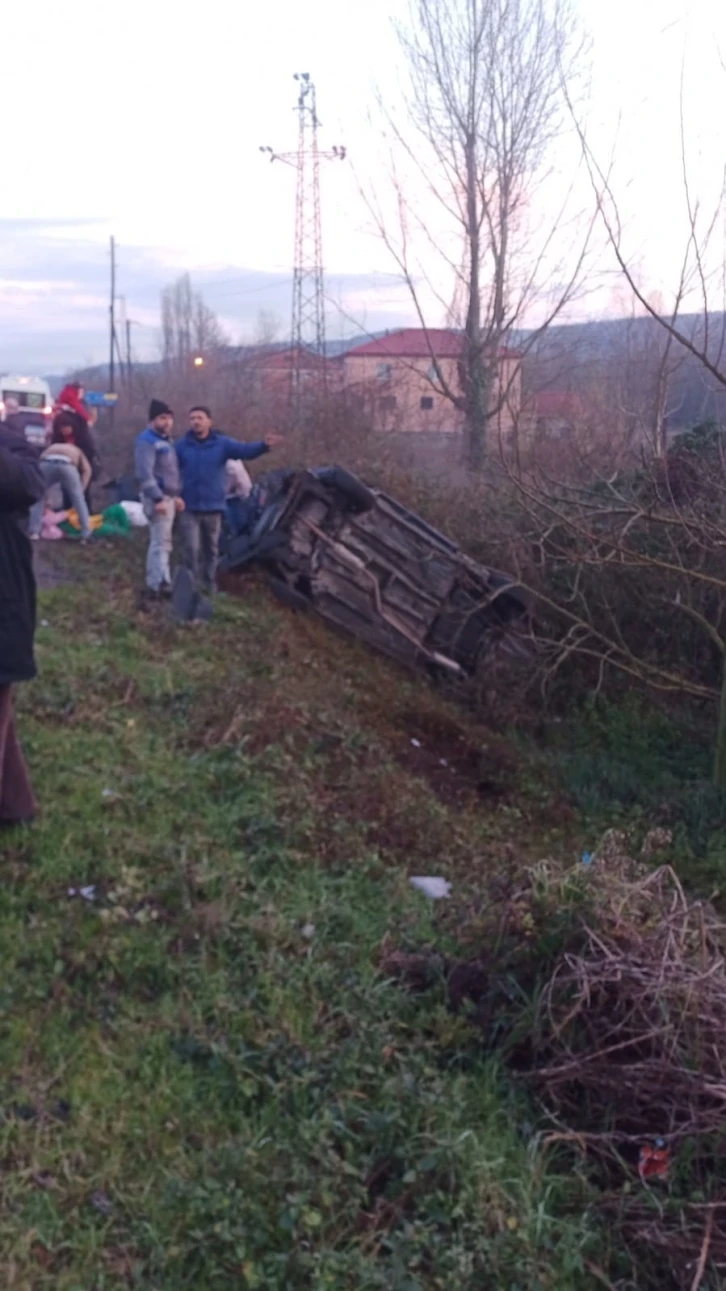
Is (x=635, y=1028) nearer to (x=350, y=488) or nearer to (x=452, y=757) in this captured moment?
(x=452, y=757)

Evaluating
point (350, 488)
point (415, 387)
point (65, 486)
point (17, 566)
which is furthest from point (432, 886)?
point (415, 387)

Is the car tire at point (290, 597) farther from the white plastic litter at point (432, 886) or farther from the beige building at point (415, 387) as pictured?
the beige building at point (415, 387)

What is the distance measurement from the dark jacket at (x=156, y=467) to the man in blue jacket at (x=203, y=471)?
90 mm

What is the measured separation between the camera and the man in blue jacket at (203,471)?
32.8ft

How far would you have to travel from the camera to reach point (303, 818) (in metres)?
6.26

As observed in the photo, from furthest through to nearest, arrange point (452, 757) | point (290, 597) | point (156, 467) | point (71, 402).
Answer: point (71, 402) < point (290, 597) < point (156, 467) < point (452, 757)

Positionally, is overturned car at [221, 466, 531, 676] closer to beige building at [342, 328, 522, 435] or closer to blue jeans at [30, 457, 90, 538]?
blue jeans at [30, 457, 90, 538]

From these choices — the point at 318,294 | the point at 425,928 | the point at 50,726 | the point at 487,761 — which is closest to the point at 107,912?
the point at 425,928

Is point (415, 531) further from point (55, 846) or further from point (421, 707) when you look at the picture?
point (55, 846)

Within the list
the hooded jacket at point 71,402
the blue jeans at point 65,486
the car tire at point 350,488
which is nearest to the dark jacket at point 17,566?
the car tire at point 350,488

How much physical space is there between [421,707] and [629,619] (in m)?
2.65

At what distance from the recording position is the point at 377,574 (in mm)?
10898

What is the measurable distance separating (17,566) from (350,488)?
19.4 feet

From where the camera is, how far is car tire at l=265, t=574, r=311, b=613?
35.4 ft
